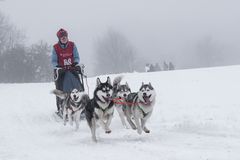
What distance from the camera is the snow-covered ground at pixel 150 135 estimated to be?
22.0 ft

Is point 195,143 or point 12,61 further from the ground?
point 12,61

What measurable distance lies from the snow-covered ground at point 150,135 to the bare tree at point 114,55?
6530 centimetres

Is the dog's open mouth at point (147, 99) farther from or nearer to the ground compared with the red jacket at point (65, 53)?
nearer to the ground

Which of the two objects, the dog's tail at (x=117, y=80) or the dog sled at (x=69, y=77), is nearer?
the dog's tail at (x=117, y=80)

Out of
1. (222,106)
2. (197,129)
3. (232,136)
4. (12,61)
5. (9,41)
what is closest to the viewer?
(232,136)

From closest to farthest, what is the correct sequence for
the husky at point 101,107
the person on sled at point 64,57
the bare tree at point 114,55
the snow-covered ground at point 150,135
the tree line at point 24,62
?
the snow-covered ground at point 150,135 < the husky at point 101,107 < the person on sled at point 64,57 < the tree line at point 24,62 < the bare tree at point 114,55

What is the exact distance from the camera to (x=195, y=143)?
288 inches

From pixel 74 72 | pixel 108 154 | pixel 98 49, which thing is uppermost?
pixel 98 49

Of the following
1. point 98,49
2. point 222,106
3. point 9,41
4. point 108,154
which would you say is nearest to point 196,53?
point 98,49

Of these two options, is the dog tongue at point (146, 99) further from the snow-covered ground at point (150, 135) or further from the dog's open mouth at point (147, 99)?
the snow-covered ground at point (150, 135)

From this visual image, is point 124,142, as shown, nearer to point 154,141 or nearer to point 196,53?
point 154,141

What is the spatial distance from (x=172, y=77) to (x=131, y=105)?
45.3 feet

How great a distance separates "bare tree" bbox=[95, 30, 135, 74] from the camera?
266ft

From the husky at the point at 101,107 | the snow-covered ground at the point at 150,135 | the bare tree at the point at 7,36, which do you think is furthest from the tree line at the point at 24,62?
the husky at the point at 101,107
